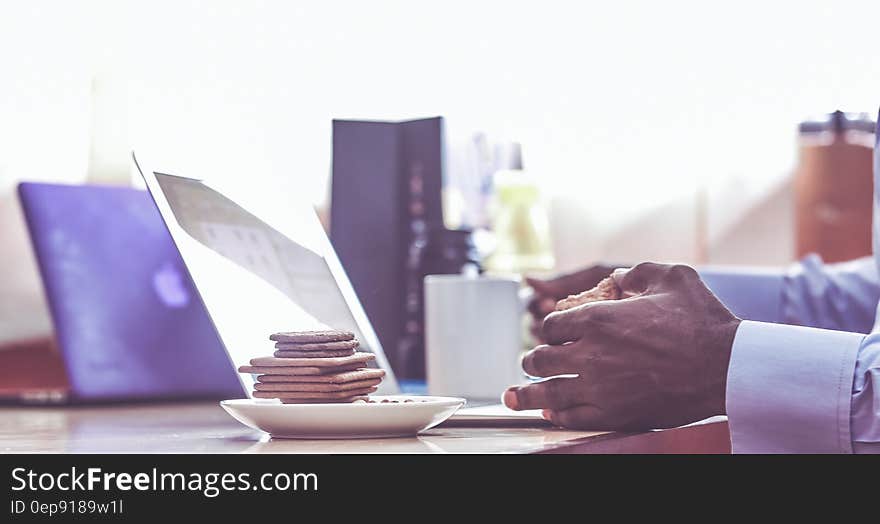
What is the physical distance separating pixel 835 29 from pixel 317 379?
9.53 ft

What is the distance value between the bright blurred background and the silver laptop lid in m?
1.58

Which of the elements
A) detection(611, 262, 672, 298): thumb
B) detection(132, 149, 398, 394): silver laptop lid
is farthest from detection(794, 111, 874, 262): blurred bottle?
detection(611, 262, 672, 298): thumb

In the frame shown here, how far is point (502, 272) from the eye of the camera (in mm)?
2863

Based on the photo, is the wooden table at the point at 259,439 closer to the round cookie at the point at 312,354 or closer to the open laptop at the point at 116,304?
the round cookie at the point at 312,354

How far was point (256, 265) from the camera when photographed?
102cm

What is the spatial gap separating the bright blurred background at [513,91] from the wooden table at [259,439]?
68.9 inches

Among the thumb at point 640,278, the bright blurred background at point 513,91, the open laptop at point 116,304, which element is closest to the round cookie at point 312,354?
the thumb at point 640,278

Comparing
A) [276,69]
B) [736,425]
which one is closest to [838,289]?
[736,425]

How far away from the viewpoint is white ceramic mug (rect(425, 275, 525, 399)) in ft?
4.03

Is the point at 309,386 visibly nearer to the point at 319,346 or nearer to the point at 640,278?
the point at 319,346

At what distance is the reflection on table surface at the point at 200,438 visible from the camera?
0.70 meters

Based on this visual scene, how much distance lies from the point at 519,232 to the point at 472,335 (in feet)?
5.41

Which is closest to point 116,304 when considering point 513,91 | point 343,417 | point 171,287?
point 171,287
